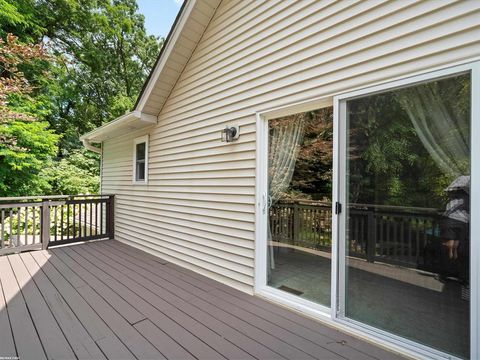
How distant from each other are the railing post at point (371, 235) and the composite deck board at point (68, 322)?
2.28 meters

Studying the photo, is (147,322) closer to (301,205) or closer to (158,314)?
(158,314)

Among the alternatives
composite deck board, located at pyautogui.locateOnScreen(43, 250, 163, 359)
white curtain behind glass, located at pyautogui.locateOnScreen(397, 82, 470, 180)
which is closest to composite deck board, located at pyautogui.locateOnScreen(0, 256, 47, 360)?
composite deck board, located at pyautogui.locateOnScreen(43, 250, 163, 359)

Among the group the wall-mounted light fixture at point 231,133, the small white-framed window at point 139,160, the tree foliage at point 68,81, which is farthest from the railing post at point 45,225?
the wall-mounted light fixture at point 231,133

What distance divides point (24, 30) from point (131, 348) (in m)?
11.8

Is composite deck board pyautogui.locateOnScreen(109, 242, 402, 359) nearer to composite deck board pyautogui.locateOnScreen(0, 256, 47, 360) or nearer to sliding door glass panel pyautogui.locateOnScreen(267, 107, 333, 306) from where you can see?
sliding door glass panel pyautogui.locateOnScreen(267, 107, 333, 306)

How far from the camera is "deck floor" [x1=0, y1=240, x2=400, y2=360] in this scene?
6.38 feet

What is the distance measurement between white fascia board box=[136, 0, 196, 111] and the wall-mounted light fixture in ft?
5.87

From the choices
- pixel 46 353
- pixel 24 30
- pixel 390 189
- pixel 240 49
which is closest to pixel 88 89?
pixel 24 30

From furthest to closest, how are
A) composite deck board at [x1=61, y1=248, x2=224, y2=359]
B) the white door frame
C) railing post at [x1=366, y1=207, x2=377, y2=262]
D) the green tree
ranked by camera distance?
the green tree → railing post at [x1=366, y1=207, x2=377, y2=262] → composite deck board at [x1=61, y1=248, x2=224, y2=359] → the white door frame

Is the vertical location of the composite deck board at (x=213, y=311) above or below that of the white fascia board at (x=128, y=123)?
below

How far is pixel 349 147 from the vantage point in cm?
223

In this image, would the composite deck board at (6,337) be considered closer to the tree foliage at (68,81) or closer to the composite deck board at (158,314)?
the composite deck board at (158,314)

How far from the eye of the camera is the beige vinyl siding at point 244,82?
6.27 feet

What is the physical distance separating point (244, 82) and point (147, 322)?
2896mm
